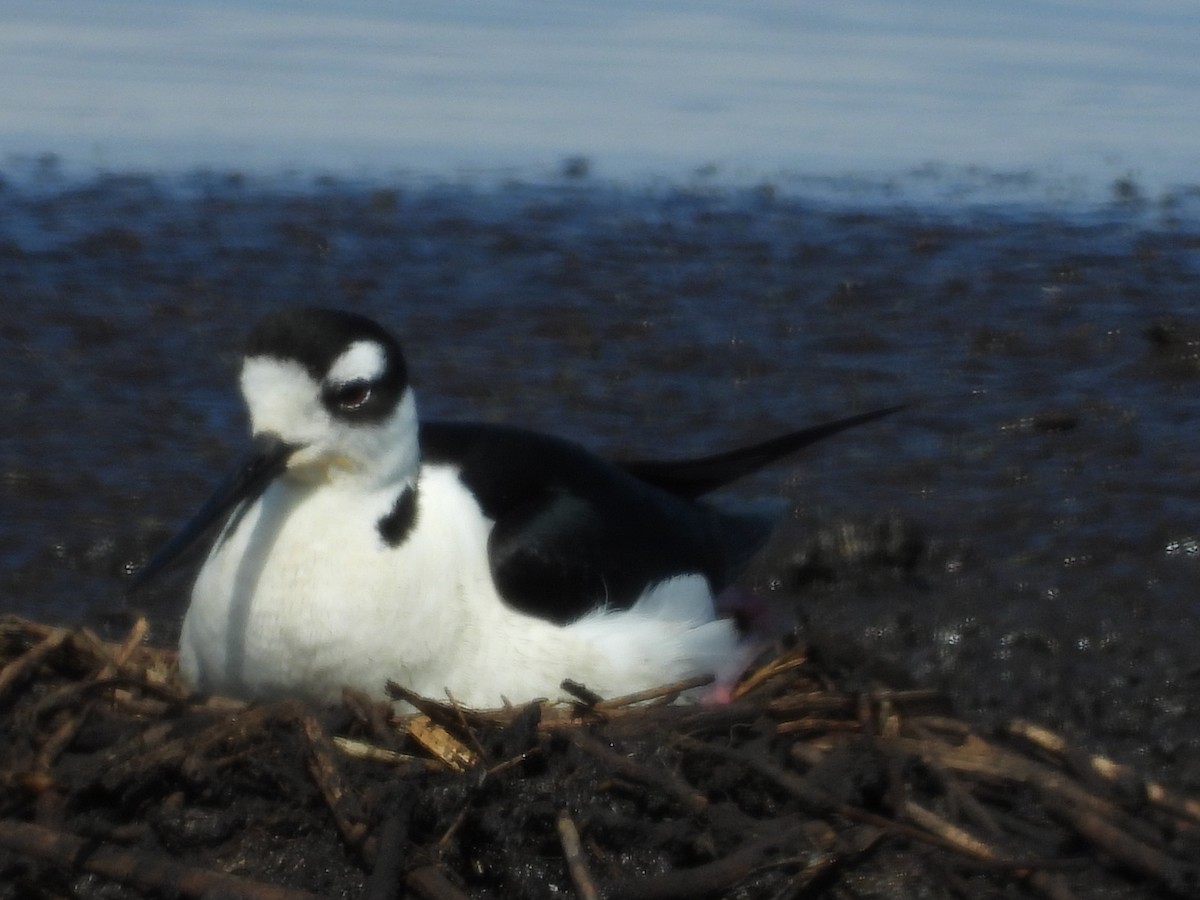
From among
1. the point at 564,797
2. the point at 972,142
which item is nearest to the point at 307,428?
the point at 564,797

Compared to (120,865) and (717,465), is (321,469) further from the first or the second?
(717,465)

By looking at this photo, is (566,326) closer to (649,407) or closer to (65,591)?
(649,407)

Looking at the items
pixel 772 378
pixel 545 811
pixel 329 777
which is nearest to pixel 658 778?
pixel 545 811

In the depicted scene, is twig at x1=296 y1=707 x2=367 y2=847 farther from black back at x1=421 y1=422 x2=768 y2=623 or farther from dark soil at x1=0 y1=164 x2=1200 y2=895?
black back at x1=421 y1=422 x2=768 y2=623

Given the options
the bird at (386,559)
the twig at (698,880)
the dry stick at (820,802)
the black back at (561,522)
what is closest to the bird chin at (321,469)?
the bird at (386,559)

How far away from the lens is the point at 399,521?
4.58 metres

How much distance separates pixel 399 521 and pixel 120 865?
990 mm

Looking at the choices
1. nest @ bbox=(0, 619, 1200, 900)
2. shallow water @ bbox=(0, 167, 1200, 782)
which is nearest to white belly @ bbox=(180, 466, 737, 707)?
nest @ bbox=(0, 619, 1200, 900)

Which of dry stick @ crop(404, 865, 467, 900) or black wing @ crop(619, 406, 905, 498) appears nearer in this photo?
dry stick @ crop(404, 865, 467, 900)

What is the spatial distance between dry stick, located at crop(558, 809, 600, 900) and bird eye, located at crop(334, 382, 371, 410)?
102cm

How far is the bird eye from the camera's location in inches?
175

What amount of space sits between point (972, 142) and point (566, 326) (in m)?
4.60

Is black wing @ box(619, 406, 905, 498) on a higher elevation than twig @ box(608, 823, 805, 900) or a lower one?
higher

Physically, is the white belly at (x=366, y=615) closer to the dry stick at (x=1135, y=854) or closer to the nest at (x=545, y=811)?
the nest at (x=545, y=811)
